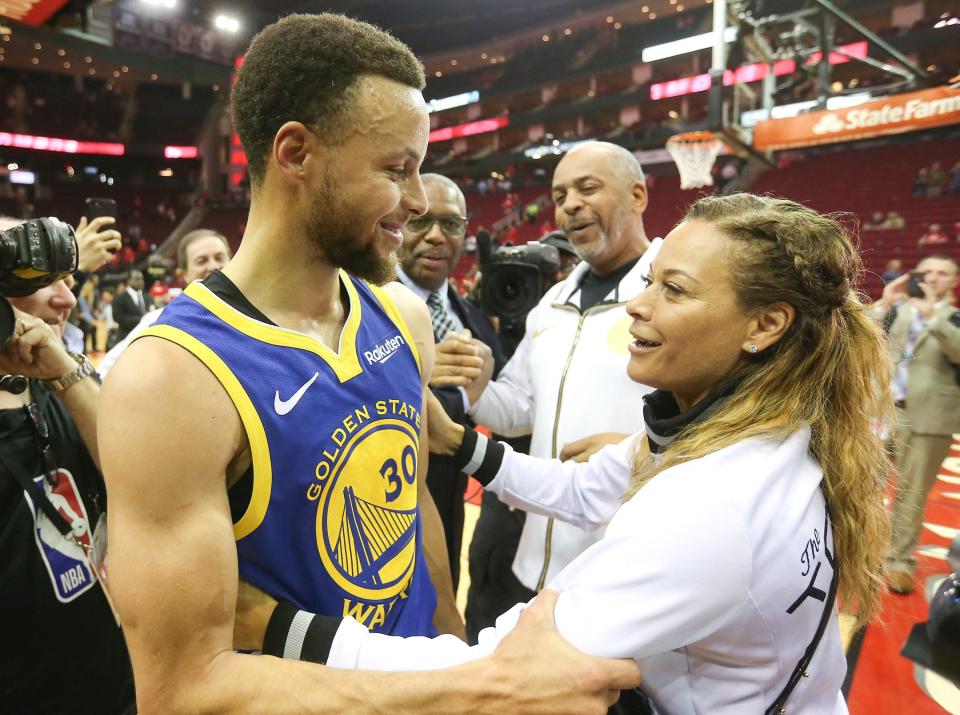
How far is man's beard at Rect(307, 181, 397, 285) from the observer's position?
109cm

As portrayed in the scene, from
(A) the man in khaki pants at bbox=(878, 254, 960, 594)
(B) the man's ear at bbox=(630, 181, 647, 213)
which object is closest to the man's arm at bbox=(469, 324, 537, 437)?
(B) the man's ear at bbox=(630, 181, 647, 213)

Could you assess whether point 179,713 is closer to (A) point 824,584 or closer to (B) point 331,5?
(A) point 824,584

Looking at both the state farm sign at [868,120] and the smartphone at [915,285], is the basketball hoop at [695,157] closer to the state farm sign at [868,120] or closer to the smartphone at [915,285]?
the state farm sign at [868,120]

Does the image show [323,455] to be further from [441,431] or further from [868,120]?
[868,120]

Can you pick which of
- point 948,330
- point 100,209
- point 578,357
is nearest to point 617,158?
point 578,357

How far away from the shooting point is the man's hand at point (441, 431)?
1.68 m

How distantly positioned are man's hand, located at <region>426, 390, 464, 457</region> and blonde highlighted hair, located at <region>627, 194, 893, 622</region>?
0.63 meters

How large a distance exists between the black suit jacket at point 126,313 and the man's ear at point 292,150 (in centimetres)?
513

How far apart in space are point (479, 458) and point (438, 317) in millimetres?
827

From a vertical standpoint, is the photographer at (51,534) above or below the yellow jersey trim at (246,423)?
below

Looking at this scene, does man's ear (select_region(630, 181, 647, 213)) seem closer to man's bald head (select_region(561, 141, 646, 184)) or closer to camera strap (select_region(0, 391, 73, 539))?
man's bald head (select_region(561, 141, 646, 184))

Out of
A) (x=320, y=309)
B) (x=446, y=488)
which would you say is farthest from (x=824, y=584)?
(x=446, y=488)

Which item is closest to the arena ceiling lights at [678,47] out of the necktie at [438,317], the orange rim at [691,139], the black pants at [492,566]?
the orange rim at [691,139]

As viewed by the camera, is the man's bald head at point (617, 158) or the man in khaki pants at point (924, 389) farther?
the man in khaki pants at point (924, 389)
